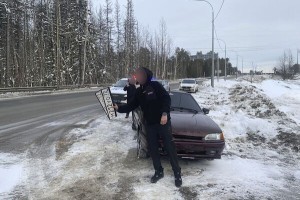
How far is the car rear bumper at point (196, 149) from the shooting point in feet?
23.1

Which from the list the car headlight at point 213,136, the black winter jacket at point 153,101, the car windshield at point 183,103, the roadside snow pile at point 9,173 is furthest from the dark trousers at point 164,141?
the car windshield at point 183,103

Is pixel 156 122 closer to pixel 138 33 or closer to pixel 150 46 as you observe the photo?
pixel 138 33

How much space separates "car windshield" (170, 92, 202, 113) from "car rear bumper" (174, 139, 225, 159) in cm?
202

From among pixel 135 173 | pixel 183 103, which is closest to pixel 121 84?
pixel 183 103

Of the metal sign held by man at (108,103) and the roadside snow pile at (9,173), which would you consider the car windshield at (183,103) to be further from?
the roadside snow pile at (9,173)

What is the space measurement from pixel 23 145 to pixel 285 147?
6.45 metres

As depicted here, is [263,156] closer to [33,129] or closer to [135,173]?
[135,173]

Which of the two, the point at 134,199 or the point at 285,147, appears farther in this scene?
the point at 285,147

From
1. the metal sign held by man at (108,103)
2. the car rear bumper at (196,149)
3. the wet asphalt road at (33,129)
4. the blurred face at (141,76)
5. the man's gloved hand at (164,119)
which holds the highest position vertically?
the blurred face at (141,76)

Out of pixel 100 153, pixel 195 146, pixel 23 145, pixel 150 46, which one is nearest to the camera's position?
pixel 195 146

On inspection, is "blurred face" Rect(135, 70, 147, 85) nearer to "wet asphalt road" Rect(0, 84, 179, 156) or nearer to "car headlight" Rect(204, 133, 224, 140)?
"car headlight" Rect(204, 133, 224, 140)

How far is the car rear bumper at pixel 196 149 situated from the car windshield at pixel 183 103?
2.02 meters

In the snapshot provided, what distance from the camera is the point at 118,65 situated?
7212 cm

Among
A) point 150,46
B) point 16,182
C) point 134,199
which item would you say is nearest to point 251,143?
point 134,199
